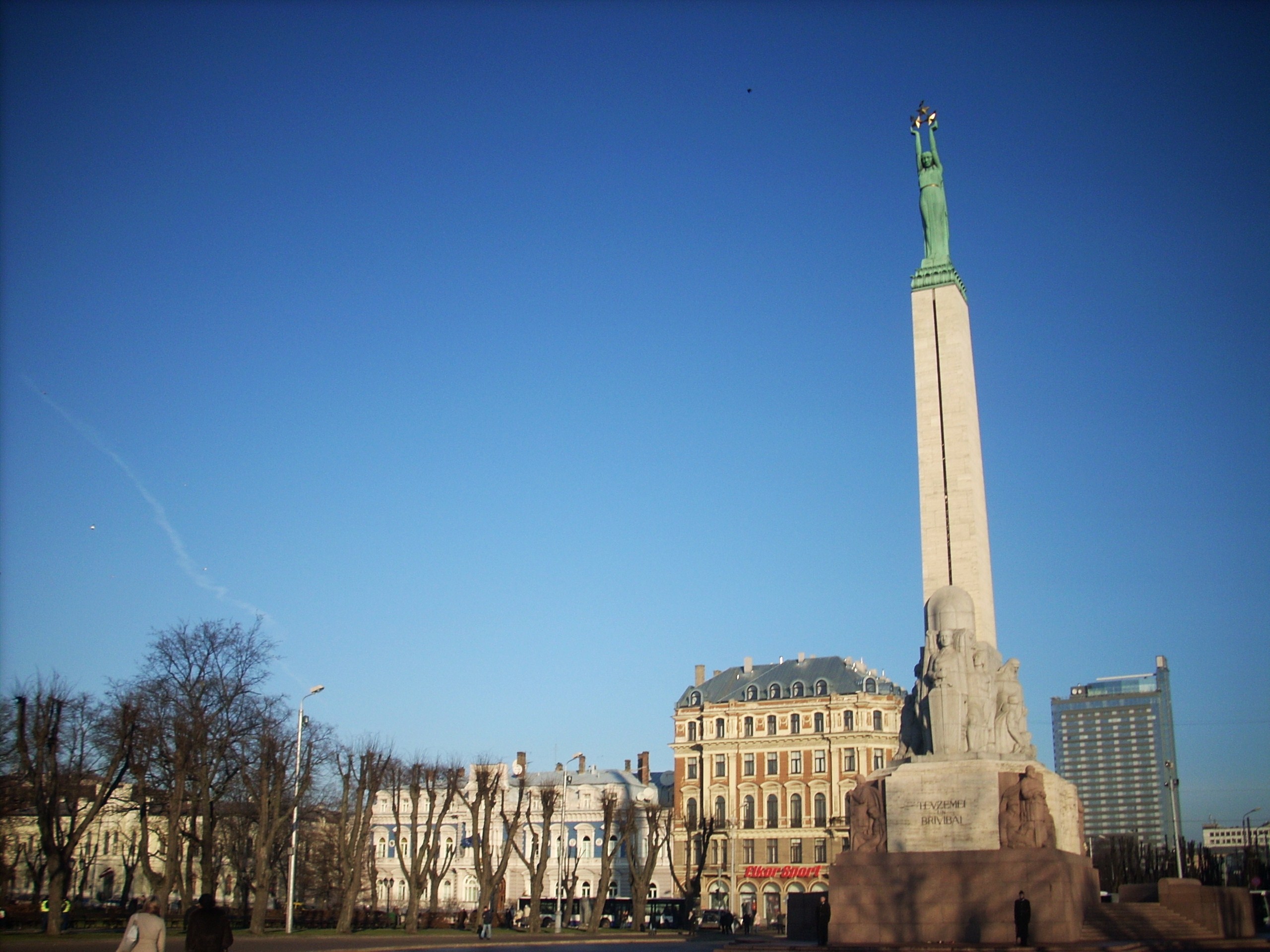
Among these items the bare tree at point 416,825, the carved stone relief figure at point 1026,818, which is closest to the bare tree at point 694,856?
the bare tree at point 416,825

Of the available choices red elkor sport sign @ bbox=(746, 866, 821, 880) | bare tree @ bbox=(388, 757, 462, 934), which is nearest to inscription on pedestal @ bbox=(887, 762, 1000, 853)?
bare tree @ bbox=(388, 757, 462, 934)

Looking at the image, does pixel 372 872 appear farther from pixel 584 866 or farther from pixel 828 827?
pixel 828 827

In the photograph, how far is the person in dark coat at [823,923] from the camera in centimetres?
2695

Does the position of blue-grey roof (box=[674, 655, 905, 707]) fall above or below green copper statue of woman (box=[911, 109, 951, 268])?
below

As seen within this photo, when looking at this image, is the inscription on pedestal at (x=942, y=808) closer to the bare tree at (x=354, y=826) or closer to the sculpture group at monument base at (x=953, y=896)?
the sculpture group at monument base at (x=953, y=896)

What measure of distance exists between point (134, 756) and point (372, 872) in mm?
29617

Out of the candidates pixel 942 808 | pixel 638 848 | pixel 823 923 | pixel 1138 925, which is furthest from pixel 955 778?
pixel 638 848

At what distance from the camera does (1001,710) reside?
98.7 ft

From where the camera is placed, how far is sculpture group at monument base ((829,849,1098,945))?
25141 millimetres

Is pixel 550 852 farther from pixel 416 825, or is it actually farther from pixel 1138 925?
pixel 1138 925

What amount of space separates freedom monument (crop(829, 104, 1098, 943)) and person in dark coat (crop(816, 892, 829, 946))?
0.55 m

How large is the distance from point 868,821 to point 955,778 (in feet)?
7.65

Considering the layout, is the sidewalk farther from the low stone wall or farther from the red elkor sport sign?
the red elkor sport sign

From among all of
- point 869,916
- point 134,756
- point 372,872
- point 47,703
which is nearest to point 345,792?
point 134,756
